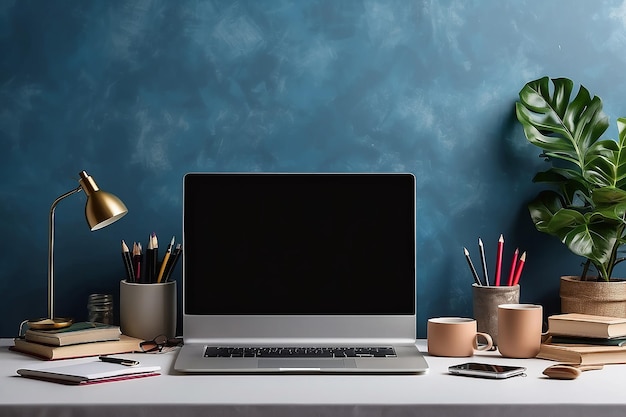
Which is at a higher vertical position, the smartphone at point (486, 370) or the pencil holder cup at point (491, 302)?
the pencil holder cup at point (491, 302)

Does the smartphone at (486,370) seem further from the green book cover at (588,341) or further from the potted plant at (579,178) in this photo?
the potted plant at (579,178)

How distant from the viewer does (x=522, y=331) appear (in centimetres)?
167

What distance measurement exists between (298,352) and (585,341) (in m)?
0.59

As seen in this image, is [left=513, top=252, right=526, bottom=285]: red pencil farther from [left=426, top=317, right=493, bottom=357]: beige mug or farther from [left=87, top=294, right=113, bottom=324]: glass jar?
[left=87, top=294, right=113, bottom=324]: glass jar

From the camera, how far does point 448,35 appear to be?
1982mm

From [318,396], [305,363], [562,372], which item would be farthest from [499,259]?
[318,396]

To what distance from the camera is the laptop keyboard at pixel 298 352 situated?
63.6 inches

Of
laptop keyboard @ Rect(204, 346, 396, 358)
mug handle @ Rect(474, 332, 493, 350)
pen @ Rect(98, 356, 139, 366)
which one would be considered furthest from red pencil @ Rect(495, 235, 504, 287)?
pen @ Rect(98, 356, 139, 366)

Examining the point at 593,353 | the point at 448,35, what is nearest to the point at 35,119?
the point at 448,35

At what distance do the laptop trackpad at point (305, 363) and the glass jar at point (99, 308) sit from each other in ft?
1.59

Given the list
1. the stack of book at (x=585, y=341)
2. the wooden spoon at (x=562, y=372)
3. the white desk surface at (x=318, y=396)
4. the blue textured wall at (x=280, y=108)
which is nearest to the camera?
the white desk surface at (x=318, y=396)

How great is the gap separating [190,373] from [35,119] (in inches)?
31.9

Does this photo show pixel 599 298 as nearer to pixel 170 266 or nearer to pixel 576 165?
pixel 576 165

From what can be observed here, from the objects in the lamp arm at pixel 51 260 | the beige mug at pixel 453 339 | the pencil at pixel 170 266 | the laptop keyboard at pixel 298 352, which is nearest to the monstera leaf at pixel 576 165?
the beige mug at pixel 453 339
